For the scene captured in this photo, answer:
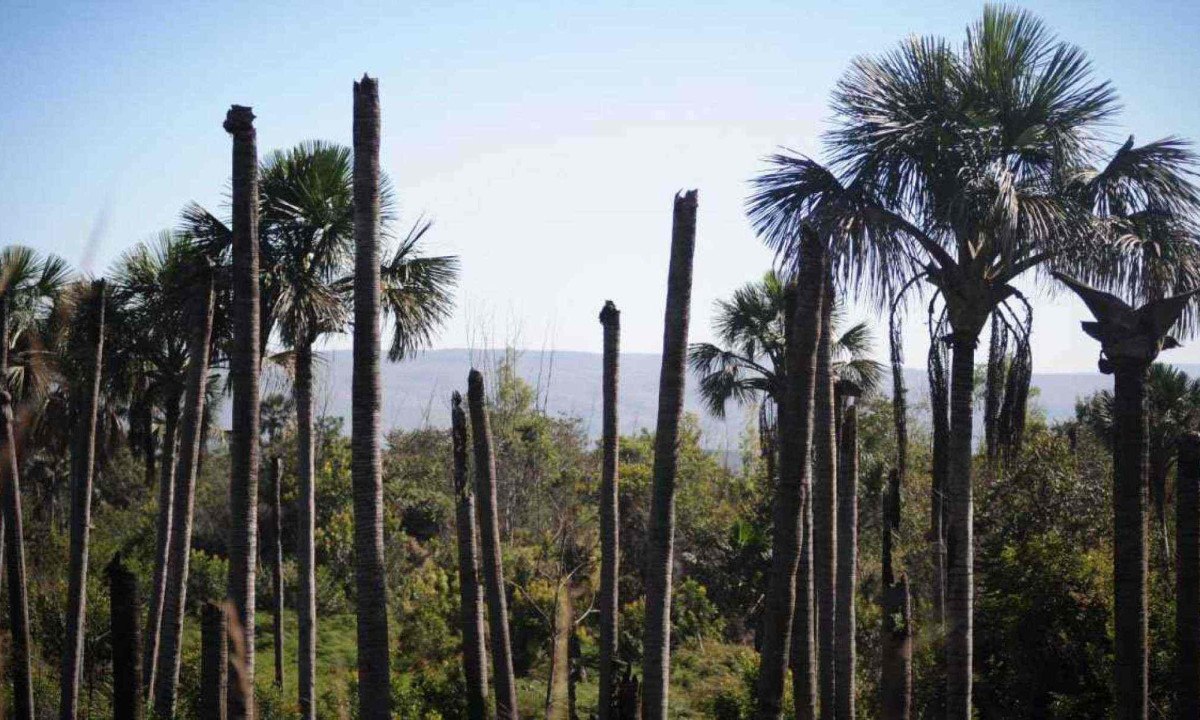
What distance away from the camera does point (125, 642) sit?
7688mm

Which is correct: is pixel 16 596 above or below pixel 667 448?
below

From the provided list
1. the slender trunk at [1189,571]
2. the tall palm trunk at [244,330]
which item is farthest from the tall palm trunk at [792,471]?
the tall palm trunk at [244,330]

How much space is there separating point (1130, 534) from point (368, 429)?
6643mm

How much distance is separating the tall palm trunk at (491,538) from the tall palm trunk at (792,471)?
4.40m

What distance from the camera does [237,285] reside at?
1089 centimetres

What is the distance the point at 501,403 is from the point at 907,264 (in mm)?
25903

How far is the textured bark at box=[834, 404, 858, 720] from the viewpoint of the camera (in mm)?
12188

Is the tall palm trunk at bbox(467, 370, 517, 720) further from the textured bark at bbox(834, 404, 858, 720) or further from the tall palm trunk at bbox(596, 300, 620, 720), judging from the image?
the textured bark at bbox(834, 404, 858, 720)

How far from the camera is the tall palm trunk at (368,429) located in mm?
9141

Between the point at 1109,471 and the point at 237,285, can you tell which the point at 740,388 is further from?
the point at 237,285

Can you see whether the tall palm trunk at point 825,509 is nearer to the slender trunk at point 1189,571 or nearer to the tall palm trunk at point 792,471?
the tall palm trunk at point 792,471

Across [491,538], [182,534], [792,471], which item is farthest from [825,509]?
[182,534]

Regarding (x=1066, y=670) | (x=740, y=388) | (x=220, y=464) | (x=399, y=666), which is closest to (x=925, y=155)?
(x=1066, y=670)

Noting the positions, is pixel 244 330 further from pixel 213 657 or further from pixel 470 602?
pixel 470 602
